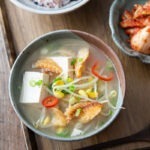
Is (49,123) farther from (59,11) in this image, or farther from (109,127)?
(59,11)

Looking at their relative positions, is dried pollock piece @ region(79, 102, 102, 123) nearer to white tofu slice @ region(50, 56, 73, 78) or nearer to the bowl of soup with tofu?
the bowl of soup with tofu

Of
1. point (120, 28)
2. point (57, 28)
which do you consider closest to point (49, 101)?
point (57, 28)

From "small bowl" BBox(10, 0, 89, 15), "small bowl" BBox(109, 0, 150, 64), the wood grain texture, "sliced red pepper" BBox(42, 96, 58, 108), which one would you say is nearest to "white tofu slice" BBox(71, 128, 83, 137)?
"sliced red pepper" BBox(42, 96, 58, 108)

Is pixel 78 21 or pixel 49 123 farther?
pixel 78 21

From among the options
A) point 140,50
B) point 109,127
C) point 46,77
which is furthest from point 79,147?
point 140,50

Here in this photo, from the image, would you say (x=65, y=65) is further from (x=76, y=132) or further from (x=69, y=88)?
(x=76, y=132)
